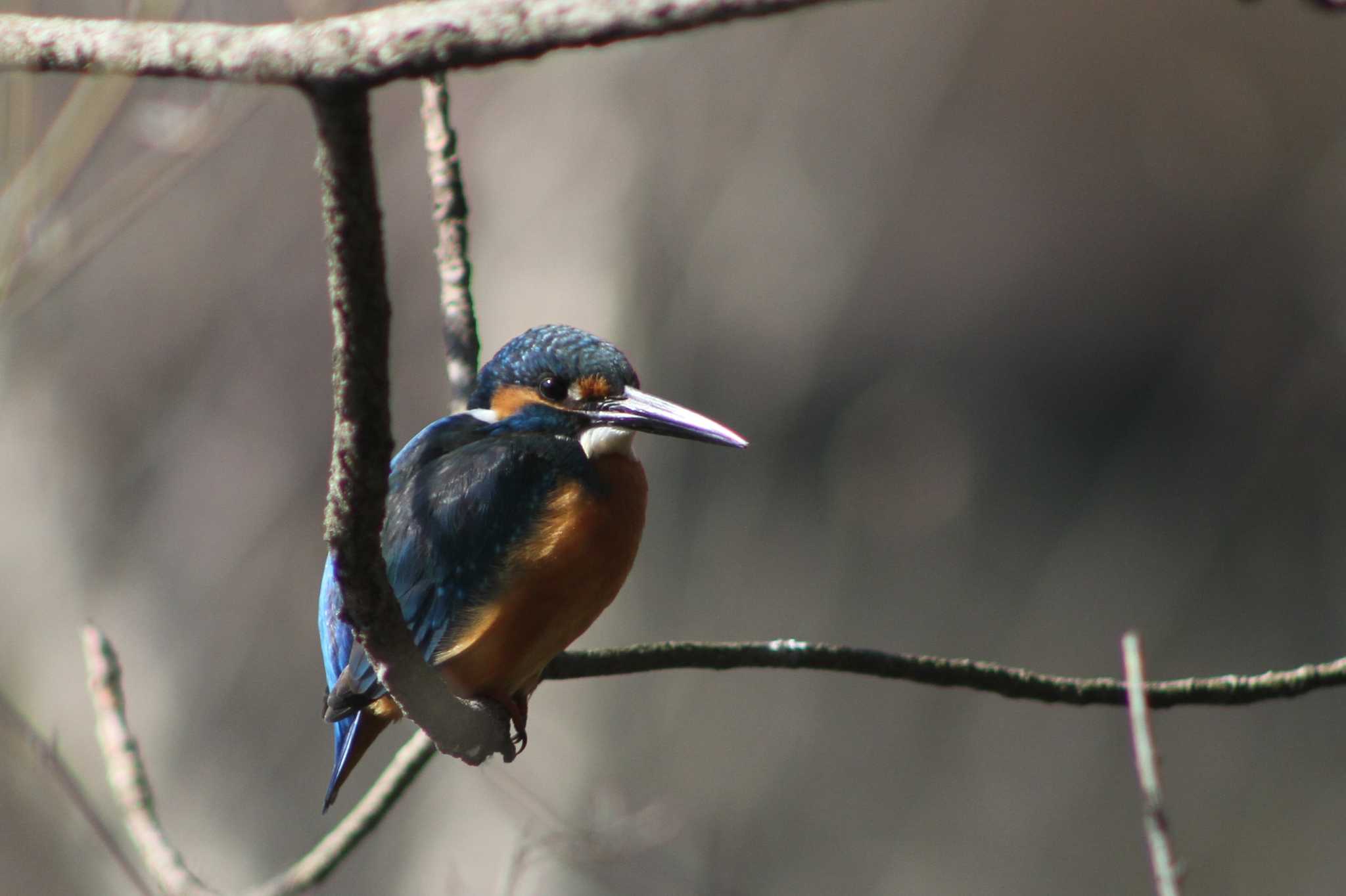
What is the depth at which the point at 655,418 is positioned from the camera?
7.72 feet

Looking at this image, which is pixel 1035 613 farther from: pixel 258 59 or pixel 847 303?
pixel 258 59

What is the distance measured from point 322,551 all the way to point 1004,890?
302 cm

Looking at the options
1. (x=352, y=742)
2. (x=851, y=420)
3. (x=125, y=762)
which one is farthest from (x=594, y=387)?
(x=851, y=420)

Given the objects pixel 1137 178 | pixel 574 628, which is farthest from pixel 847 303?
pixel 574 628

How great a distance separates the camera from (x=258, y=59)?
959 millimetres

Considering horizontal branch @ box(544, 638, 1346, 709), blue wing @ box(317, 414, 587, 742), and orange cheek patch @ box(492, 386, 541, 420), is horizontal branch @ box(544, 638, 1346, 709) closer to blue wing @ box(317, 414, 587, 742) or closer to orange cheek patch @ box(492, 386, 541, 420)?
blue wing @ box(317, 414, 587, 742)

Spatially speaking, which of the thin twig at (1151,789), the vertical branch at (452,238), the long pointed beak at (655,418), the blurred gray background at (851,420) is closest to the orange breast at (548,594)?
the long pointed beak at (655,418)

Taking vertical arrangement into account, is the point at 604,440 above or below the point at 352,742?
above

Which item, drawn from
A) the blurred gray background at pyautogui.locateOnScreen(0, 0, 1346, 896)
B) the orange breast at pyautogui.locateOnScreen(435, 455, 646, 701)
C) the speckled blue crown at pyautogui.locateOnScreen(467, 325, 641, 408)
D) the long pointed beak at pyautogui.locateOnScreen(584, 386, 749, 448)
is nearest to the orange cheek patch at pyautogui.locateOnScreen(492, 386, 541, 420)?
the speckled blue crown at pyautogui.locateOnScreen(467, 325, 641, 408)

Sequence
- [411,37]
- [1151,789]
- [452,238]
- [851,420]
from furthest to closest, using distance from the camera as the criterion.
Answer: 1. [851,420]
2. [452,238]
3. [1151,789]
4. [411,37]

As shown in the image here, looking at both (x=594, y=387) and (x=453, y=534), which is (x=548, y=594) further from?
(x=594, y=387)

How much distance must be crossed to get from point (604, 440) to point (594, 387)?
0.33 feet

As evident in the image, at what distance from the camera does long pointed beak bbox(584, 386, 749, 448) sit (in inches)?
89.4

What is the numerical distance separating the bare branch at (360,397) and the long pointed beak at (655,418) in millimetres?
741
